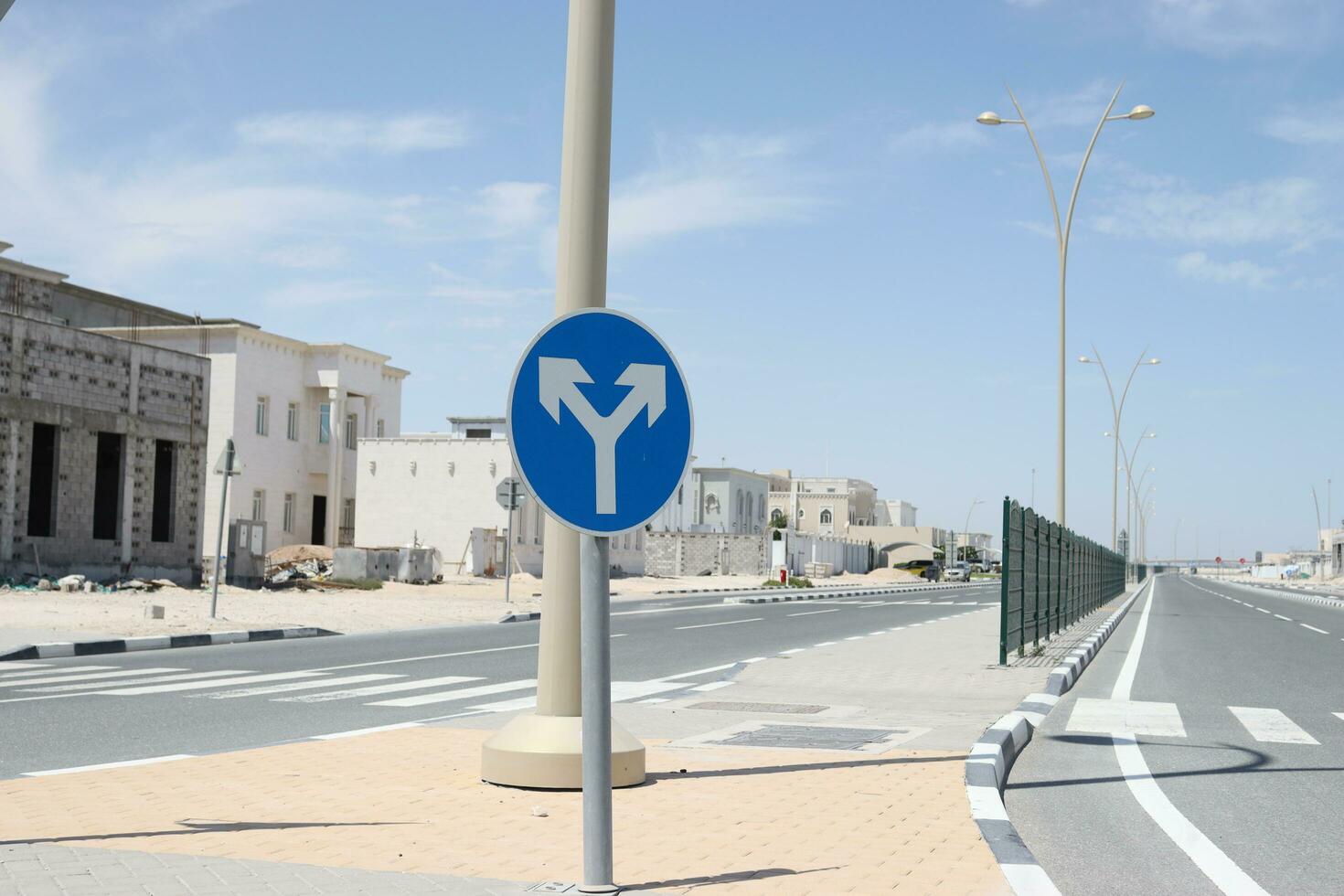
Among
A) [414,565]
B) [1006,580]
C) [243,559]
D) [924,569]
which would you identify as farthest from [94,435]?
[924,569]

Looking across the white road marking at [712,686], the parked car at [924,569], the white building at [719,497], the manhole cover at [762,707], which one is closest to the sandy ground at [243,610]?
the white road marking at [712,686]

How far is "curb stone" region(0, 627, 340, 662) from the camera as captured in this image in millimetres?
16969

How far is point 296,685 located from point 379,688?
935 mm

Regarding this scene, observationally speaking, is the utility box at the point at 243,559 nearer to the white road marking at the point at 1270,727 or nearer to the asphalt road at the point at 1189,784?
the asphalt road at the point at 1189,784

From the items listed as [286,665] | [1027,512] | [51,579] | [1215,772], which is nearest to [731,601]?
[51,579]

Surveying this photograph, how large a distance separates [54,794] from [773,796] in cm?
393

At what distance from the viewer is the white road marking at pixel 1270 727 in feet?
35.2

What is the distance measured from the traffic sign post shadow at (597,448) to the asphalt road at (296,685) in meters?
5.02

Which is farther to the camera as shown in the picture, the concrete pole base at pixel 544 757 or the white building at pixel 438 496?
the white building at pixel 438 496

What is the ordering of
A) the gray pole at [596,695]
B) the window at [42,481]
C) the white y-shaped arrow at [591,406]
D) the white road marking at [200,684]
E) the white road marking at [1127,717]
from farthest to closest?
the window at [42,481] → the white road marking at [200,684] → the white road marking at [1127,717] → the white y-shaped arrow at [591,406] → the gray pole at [596,695]

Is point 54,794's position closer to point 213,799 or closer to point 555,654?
point 213,799

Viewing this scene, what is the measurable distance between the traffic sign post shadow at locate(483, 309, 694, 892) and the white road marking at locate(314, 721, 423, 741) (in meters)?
5.25

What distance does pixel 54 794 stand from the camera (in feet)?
23.0

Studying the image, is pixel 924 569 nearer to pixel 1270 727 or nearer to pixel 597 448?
pixel 1270 727
